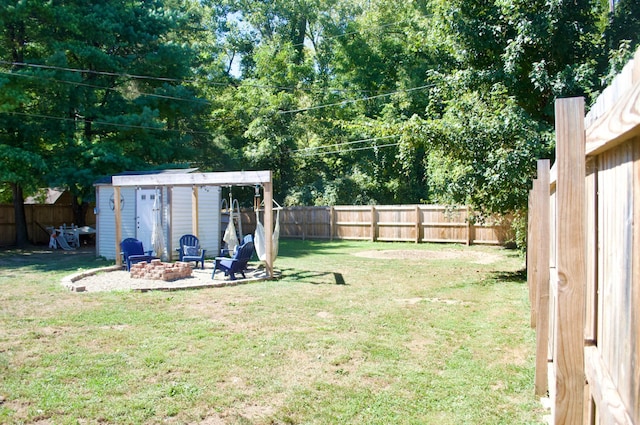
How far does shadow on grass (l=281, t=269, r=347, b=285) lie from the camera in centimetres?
1063

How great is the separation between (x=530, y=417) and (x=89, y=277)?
9902mm

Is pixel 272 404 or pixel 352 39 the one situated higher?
pixel 352 39

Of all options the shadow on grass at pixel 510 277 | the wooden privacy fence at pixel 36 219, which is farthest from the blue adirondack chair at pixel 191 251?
the wooden privacy fence at pixel 36 219

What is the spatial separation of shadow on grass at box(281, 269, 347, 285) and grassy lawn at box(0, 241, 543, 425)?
0.86ft

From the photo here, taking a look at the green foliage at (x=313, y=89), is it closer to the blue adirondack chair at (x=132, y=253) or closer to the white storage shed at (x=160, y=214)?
the white storage shed at (x=160, y=214)

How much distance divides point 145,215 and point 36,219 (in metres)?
8.51

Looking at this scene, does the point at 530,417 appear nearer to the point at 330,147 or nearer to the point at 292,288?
the point at 292,288

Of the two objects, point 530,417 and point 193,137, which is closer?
point 530,417

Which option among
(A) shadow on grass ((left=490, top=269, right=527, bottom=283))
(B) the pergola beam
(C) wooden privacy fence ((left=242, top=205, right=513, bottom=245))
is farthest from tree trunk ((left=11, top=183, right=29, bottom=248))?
(A) shadow on grass ((left=490, top=269, right=527, bottom=283))

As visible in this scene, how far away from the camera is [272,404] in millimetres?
4184

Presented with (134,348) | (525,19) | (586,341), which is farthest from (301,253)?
(586,341)

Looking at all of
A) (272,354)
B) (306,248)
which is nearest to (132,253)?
(306,248)

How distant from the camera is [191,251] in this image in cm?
1284

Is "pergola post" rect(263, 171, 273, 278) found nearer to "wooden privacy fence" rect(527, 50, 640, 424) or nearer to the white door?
the white door
